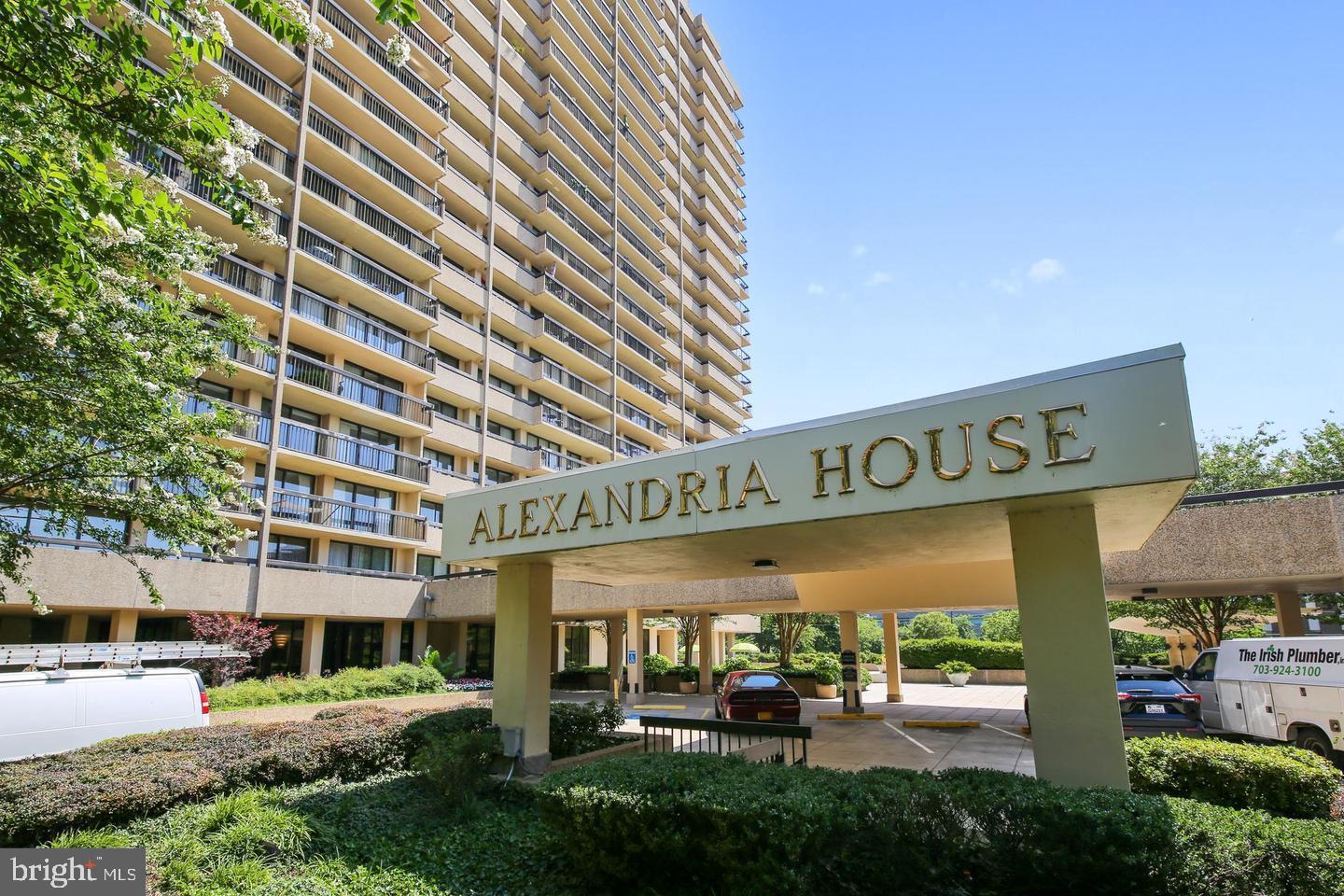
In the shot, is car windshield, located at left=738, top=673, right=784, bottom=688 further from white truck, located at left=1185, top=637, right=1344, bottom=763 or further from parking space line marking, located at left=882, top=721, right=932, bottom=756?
white truck, located at left=1185, top=637, right=1344, bottom=763

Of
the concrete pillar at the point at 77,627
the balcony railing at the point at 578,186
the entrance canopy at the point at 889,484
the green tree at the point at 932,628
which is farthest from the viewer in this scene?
the green tree at the point at 932,628

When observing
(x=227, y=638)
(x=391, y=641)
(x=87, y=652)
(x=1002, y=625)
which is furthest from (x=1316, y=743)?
(x=1002, y=625)

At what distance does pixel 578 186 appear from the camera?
146 ft

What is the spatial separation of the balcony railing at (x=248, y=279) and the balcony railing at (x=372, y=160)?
6431 mm

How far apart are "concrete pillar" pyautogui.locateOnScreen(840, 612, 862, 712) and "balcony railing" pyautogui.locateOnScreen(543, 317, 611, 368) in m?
23.3

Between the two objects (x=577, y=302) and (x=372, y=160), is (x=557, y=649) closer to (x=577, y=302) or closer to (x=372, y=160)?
(x=577, y=302)

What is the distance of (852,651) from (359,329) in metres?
21.6

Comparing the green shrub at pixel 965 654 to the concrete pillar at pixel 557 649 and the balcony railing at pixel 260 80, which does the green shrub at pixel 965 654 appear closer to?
the concrete pillar at pixel 557 649

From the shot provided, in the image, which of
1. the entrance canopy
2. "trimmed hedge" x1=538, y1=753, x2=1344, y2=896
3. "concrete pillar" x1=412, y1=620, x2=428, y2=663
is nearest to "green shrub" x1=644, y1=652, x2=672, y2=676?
"concrete pillar" x1=412, y1=620, x2=428, y2=663

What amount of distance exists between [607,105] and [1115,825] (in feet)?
165

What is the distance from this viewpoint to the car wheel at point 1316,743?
36.4 feet

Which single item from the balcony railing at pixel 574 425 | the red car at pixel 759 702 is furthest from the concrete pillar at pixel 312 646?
the red car at pixel 759 702

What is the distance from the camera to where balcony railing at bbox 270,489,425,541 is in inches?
1013

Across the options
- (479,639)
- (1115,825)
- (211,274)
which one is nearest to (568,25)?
(211,274)
